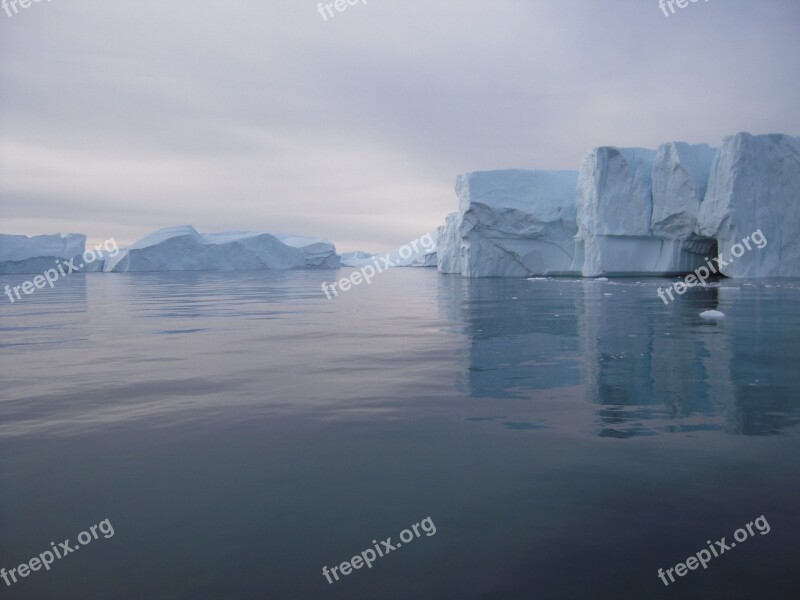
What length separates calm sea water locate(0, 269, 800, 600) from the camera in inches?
105

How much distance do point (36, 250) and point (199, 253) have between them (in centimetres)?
1913

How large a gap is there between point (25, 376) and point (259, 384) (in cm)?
317

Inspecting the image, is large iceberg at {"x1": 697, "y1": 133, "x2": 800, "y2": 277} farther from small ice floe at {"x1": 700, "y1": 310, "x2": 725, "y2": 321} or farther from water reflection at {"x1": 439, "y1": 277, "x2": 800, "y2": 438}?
small ice floe at {"x1": 700, "y1": 310, "x2": 725, "y2": 321}

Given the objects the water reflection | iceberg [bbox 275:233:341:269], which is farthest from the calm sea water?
iceberg [bbox 275:233:341:269]

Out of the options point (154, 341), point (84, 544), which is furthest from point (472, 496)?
point (154, 341)

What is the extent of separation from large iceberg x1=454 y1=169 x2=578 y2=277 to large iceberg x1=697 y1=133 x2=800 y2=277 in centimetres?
1035

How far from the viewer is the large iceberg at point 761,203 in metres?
27.9

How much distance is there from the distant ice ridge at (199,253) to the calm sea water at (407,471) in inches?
2391

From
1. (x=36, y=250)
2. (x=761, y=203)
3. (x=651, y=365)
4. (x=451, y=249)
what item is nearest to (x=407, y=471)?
(x=651, y=365)

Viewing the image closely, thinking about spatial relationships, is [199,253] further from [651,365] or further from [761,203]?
[651,365]

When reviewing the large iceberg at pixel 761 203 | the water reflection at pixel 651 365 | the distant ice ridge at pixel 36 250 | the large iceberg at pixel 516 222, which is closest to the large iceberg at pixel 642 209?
the large iceberg at pixel 761 203

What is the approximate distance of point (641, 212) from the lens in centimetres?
3288

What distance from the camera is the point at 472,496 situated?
341 centimetres

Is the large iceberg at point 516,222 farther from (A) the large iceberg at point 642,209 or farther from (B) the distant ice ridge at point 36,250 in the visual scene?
(B) the distant ice ridge at point 36,250
